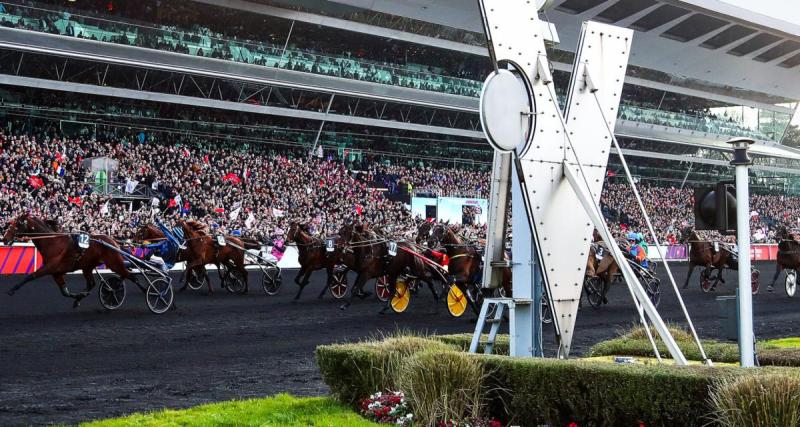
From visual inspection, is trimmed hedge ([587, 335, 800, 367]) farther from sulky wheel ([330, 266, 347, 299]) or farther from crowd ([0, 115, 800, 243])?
crowd ([0, 115, 800, 243])

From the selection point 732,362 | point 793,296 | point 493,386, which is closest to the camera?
point 493,386

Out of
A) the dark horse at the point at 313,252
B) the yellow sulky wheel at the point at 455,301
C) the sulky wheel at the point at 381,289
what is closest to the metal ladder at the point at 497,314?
the yellow sulky wheel at the point at 455,301

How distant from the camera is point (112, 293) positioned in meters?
17.6

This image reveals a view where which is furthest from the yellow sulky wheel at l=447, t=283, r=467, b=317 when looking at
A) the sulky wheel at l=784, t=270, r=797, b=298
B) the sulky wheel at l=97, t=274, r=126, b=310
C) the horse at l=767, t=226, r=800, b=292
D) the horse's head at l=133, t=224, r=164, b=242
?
the sulky wheel at l=784, t=270, r=797, b=298

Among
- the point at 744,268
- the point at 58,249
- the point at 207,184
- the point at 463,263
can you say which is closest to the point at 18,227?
the point at 58,249

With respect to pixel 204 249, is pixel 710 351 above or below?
above

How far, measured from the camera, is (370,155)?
4662 cm

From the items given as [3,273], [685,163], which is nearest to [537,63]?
[3,273]

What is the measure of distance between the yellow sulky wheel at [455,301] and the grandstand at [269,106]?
12414 millimetres

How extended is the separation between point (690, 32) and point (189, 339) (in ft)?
174

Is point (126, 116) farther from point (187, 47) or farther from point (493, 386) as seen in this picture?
point (493, 386)

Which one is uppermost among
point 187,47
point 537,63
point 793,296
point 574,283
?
point 187,47

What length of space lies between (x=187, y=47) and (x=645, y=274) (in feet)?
76.8

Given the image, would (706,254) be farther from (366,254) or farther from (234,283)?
(234,283)
